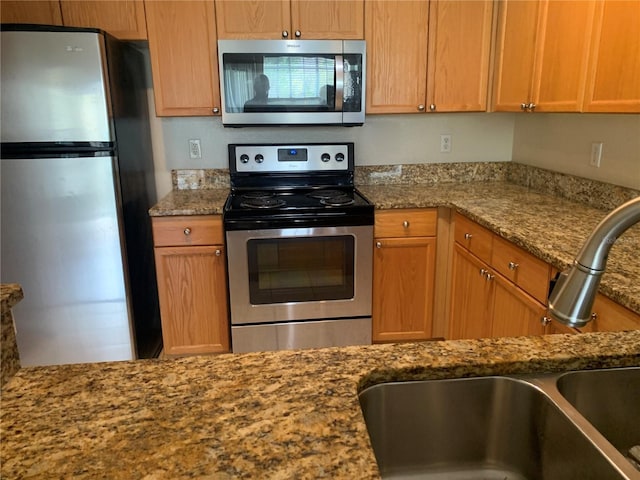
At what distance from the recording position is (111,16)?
238 centimetres

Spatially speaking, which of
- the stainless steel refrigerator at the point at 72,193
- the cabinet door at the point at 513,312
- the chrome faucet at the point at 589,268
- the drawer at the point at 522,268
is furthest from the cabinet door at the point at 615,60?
the stainless steel refrigerator at the point at 72,193

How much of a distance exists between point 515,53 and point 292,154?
1254mm

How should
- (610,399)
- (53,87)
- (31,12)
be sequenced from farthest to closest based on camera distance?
(31,12) → (53,87) → (610,399)

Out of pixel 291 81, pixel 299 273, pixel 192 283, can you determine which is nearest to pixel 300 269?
pixel 299 273

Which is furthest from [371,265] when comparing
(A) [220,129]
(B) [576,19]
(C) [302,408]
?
(C) [302,408]

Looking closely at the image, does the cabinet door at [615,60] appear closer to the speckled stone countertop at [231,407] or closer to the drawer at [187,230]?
the speckled stone countertop at [231,407]

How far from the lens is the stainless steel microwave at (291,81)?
7.93 ft

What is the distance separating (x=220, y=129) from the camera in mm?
2854

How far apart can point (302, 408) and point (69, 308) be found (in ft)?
6.75

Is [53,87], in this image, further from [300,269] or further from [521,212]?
[521,212]

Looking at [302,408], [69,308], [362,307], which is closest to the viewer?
[302,408]

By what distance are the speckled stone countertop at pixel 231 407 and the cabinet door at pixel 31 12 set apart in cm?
214

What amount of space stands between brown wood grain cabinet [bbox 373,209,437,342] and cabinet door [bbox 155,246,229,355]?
2.62 ft

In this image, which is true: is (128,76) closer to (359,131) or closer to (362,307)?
(359,131)
